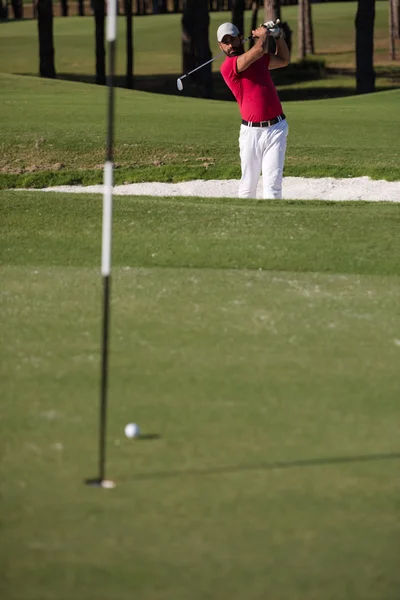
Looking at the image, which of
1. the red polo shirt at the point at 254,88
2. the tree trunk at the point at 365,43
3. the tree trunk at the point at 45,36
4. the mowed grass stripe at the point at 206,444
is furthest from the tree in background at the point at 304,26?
the mowed grass stripe at the point at 206,444

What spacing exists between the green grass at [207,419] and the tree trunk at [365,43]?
22.7 metres

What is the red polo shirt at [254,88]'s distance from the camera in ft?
40.3

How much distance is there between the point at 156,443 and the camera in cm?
513

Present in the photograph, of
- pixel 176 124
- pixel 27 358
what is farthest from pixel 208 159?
pixel 27 358

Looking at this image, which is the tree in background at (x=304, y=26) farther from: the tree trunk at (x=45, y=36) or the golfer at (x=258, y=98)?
the golfer at (x=258, y=98)

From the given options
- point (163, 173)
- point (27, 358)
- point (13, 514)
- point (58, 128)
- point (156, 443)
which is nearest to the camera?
point (13, 514)

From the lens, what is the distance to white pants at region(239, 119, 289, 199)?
41.1 ft

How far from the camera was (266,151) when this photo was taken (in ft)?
41.4

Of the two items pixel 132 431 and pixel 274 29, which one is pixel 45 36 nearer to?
pixel 274 29

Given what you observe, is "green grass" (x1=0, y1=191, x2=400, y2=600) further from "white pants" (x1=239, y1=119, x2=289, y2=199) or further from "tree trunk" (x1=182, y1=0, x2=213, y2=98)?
"tree trunk" (x1=182, y1=0, x2=213, y2=98)

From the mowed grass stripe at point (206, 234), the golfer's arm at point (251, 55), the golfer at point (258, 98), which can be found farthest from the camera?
the golfer at point (258, 98)

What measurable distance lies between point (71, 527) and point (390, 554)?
1.11m

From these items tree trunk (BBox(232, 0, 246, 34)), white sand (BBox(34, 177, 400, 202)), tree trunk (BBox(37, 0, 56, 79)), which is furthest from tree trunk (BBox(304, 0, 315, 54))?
white sand (BBox(34, 177, 400, 202))

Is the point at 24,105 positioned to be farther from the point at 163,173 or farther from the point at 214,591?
the point at 214,591
